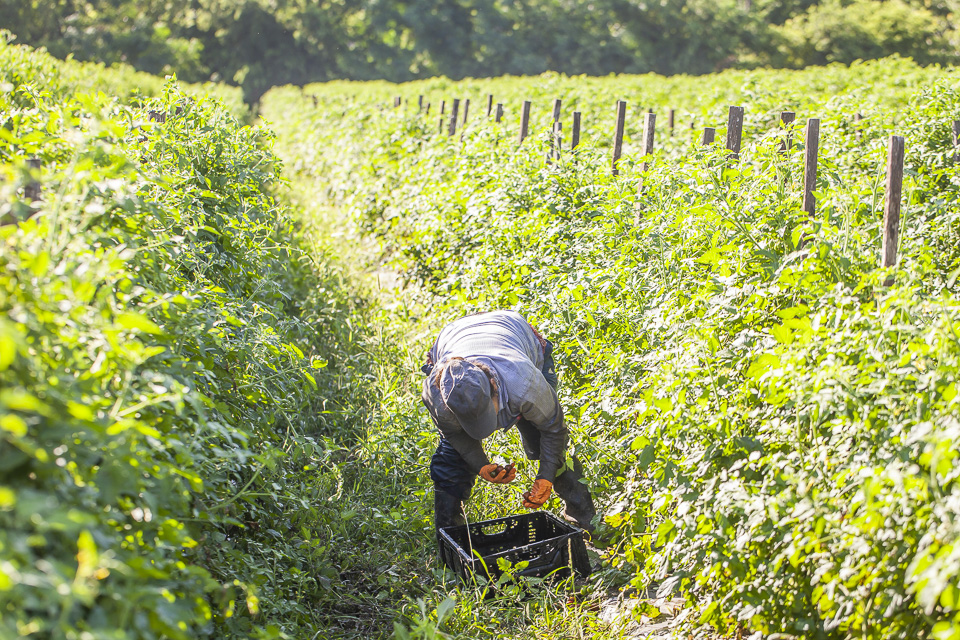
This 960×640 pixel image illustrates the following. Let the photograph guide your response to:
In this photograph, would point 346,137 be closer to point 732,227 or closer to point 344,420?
point 344,420

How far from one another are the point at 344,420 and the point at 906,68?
14515mm

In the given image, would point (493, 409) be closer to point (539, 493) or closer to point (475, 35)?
point (539, 493)

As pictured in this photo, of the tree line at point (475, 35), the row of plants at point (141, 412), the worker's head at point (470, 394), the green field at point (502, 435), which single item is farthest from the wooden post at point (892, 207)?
the tree line at point (475, 35)

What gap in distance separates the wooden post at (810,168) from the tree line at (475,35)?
41363 millimetres

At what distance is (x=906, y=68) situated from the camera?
15094 mm

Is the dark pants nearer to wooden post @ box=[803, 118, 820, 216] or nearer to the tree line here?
wooden post @ box=[803, 118, 820, 216]

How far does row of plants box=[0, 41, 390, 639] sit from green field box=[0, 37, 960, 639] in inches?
0.6

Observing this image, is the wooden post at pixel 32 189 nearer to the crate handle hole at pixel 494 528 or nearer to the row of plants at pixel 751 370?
the row of plants at pixel 751 370

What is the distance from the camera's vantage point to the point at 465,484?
3.81 m

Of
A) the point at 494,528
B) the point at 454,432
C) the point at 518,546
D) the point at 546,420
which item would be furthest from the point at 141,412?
the point at 494,528

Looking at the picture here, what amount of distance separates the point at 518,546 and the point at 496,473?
0.37 m

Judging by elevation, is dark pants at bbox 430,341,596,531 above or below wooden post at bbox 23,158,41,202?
below

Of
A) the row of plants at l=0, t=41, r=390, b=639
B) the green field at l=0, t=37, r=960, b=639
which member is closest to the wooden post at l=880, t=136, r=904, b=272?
the green field at l=0, t=37, r=960, b=639

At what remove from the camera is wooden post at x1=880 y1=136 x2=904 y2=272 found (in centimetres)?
281
